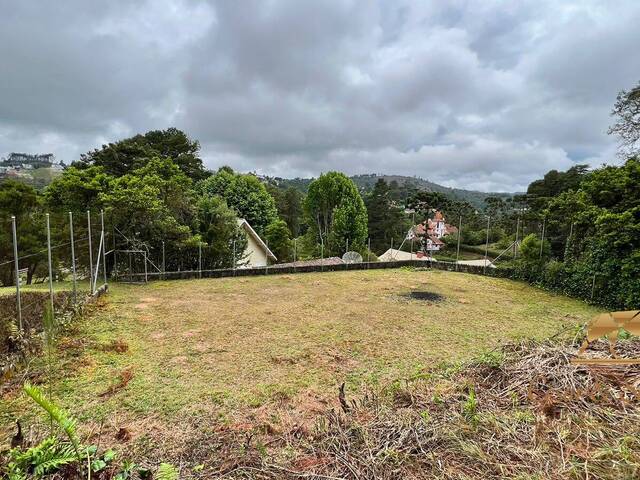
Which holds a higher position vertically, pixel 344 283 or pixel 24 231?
pixel 24 231

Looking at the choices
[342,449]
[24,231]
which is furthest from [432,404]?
[24,231]

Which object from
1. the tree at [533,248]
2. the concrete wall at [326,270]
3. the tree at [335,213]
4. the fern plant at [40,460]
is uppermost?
the tree at [335,213]

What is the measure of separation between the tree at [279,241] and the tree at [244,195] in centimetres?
157

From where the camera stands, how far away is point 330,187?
21609 mm

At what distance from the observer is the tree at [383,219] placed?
3203cm

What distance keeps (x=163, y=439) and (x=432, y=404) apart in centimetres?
201

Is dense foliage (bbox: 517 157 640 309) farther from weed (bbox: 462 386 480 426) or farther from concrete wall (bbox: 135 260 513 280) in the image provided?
weed (bbox: 462 386 480 426)

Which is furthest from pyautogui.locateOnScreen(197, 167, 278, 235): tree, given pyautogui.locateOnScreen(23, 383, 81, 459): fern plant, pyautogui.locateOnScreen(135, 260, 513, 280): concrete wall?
pyautogui.locateOnScreen(23, 383, 81, 459): fern plant

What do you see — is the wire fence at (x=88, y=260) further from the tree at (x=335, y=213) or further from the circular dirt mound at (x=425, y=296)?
the tree at (x=335, y=213)

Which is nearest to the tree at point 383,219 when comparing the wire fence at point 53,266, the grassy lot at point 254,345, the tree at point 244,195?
the tree at point 244,195

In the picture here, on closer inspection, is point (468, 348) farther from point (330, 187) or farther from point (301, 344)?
point (330, 187)

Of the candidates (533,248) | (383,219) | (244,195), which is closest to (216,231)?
(244,195)

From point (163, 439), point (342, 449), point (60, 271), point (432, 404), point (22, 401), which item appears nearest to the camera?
point (342, 449)

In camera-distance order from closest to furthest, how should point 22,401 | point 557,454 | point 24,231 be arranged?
point 557,454 < point 22,401 < point 24,231
